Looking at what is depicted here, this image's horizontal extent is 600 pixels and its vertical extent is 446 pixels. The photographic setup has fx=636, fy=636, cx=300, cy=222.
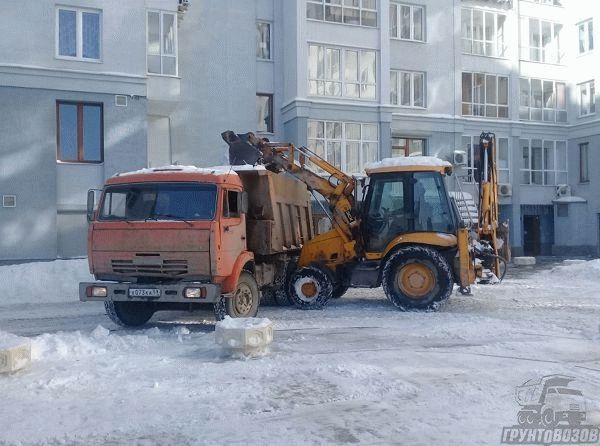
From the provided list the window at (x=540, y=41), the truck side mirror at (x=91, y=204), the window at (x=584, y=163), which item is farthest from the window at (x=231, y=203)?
the window at (x=584, y=163)

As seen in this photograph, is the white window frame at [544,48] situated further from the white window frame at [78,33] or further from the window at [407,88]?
the white window frame at [78,33]

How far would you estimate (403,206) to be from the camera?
1255 cm

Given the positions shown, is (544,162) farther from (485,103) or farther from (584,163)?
(485,103)

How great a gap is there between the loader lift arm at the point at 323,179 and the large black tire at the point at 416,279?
1.04 m

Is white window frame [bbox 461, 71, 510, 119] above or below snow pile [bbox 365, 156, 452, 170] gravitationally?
above

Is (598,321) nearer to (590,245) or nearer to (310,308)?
(310,308)

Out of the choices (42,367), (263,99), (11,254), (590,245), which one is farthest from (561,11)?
(42,367)

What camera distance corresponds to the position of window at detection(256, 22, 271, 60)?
2664cm

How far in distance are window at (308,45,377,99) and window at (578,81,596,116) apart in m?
13.2

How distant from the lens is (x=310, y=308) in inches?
505

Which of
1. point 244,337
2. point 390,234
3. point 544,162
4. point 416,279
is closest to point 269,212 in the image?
point 390,234

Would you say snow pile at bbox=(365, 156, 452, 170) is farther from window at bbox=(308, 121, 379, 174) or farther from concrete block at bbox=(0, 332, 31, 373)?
window at bbox=(308, 121, 379, 174)

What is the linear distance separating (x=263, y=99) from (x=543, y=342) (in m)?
19.7

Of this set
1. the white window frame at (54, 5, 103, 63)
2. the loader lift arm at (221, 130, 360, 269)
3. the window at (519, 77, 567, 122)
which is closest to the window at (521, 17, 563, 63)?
the window at (519, 77, 567, 122)
